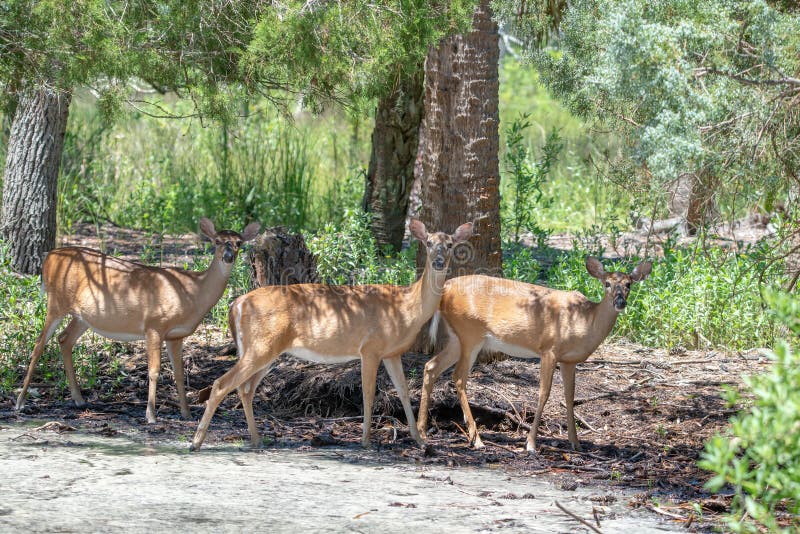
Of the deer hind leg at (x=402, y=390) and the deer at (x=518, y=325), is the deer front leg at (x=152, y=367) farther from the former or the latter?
the deer at (x=518, y=325)

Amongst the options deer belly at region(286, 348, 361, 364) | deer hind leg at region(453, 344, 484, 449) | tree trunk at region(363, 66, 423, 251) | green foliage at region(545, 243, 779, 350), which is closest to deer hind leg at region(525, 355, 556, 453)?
deer hind leg at region(453, 344, 484, 449)

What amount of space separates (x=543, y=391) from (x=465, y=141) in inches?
92.4

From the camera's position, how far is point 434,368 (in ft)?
27.1

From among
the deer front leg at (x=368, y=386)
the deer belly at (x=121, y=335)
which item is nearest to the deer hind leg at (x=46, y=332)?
the deer belly at (x=121, y=335)

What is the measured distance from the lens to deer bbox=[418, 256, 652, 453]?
26.8 feet

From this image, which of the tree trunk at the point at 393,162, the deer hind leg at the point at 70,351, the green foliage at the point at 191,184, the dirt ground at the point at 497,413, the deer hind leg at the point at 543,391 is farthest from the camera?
the green foliage at the point at 191,184

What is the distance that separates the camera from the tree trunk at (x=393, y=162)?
12.4 metres

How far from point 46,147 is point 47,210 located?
683mm

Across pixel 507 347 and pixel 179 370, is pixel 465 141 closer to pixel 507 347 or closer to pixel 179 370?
pixel 507 347

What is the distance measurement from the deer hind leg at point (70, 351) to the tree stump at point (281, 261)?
5.60ft

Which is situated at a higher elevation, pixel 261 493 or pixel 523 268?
pixel 523 268

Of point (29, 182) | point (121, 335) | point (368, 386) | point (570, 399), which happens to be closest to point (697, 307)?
point (570, 399)

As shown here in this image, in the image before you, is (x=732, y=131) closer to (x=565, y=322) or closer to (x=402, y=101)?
(x=565, y=322)

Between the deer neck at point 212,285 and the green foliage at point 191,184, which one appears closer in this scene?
the deer neck at point 212,285
